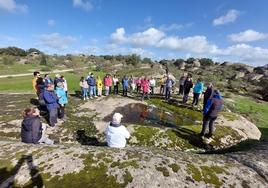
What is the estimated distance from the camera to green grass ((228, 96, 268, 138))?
37653mm

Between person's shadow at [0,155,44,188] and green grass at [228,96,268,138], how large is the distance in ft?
104

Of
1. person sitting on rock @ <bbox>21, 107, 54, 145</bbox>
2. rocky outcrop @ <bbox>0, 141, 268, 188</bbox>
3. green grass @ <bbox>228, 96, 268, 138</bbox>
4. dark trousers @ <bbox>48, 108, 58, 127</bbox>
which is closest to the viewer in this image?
rocky outcrop @ <bbox>0, 141, 268, 188</bbox>

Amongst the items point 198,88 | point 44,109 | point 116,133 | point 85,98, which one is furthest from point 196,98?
point 116,133

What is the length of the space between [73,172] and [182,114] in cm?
1600

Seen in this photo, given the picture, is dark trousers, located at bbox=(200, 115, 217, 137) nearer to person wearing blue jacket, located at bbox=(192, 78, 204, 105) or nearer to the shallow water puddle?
the shallow water puddle

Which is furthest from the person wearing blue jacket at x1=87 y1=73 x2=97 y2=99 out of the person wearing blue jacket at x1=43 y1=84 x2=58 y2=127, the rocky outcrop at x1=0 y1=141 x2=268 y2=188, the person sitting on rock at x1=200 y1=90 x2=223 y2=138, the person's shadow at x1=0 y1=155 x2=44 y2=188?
the person's shadow at x1=0 y1=155 x2=44 y2=188

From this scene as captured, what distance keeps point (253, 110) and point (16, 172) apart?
4355 centimetres

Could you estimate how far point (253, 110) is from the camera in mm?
44000

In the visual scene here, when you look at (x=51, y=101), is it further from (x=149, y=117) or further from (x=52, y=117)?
(x=149, y=117)

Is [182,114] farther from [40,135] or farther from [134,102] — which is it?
[40,135]

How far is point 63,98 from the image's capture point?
61.1 feet

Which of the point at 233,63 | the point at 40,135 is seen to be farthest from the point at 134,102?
the point at 233,63

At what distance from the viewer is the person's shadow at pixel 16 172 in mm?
6896

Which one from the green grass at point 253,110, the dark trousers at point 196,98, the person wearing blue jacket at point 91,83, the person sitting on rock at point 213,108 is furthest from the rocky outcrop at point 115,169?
the green grass at point 253,110
